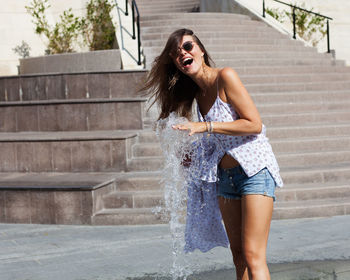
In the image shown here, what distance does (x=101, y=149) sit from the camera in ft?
25.4

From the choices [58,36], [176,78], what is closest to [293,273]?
[176,78]

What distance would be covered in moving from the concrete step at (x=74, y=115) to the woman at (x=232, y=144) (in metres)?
5.39

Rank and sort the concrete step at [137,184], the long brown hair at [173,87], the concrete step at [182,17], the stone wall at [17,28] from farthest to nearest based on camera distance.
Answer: the concrete step at [182,17], the stone wall at [17,28], the concrete step at [137,184], the long brown hair at [173,87]

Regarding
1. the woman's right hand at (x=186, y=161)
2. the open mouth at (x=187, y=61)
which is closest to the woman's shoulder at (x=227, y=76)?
the open mouth at (x=187, y=61)

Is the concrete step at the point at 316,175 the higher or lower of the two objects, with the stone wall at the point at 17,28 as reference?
lower

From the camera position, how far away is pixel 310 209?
660cm

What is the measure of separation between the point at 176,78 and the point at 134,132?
499 centimetres

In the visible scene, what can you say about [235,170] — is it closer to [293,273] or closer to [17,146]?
[293,273]

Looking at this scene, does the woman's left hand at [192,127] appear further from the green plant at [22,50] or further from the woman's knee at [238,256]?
the green plant at [22,50]

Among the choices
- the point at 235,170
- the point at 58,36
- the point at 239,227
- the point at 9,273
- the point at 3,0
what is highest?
the point at 3,0

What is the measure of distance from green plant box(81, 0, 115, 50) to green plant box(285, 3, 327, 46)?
5.48 metres

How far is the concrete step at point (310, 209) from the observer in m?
6.54

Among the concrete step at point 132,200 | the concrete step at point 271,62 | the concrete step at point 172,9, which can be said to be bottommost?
the concrete step at point 132,200

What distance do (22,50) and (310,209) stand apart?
9.39m
